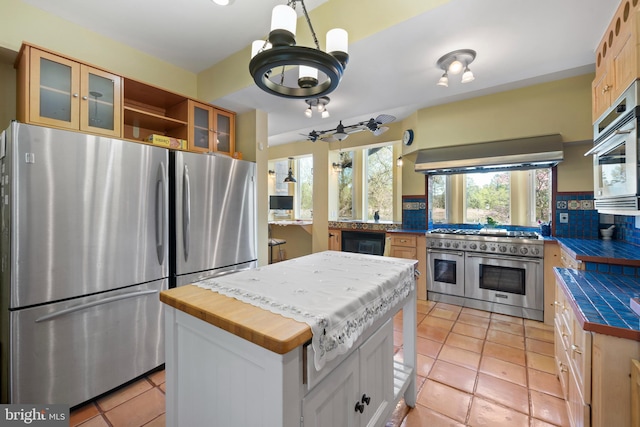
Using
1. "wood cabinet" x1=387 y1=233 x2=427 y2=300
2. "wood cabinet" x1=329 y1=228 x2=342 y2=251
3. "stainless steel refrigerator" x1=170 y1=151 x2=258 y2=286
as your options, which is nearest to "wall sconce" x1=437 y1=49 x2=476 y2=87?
"stainless steel refrigerator" x1=170 y1=151 x2=258 y2=286

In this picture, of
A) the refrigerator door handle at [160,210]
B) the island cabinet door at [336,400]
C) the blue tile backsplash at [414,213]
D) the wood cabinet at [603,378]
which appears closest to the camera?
the island cabinet door at [336,400]

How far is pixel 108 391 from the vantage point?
1.86 m

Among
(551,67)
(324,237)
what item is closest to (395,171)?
(324,237)

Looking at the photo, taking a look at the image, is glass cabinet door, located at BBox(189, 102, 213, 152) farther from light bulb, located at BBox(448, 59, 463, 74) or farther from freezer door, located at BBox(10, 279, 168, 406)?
light bulb, located at BBox(448, 59, 463, 74)

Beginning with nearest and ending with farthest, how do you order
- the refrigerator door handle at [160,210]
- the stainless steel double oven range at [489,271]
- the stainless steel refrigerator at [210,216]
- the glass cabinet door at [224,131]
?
the refrigerator door handle at [160,210], the stainless steel refrigerator at [210,216], the glass cabinet door at [224,131], the stainless steel double oven range at [489,271]

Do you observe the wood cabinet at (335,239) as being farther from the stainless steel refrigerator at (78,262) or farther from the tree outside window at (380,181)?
the stainless steel refrigerator at (78,262)

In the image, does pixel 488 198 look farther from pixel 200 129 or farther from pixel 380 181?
pixel 200 129

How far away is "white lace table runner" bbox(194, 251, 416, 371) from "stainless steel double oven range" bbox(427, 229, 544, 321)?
204cm

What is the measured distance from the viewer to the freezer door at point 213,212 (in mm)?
2219

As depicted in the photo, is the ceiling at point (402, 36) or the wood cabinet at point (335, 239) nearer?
the ceiling at point (402, 36)

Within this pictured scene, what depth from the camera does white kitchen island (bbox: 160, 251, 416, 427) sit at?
835mm

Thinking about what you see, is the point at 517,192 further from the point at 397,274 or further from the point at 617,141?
the point at 397,274

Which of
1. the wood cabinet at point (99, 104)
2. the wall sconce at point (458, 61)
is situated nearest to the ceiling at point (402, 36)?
the wall sconce at point (458, 61)

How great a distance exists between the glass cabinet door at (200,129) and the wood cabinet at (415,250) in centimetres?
272
